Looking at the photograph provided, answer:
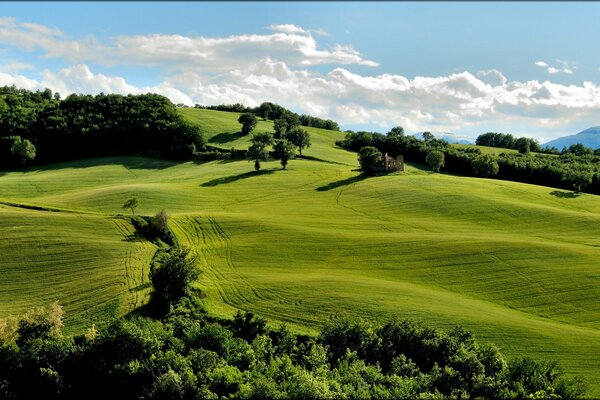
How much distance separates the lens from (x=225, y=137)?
16538 cm

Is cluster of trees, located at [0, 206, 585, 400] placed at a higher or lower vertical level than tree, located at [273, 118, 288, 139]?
lower

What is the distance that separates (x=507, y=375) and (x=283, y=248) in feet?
126

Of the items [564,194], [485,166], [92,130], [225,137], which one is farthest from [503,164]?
[92,130]

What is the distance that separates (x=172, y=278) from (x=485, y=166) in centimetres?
10973

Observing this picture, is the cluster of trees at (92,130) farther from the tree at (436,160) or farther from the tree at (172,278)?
the tree at (172,278)

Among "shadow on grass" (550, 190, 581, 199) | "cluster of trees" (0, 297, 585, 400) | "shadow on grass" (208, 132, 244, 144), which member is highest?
"shadow on grass" (208, 132, 244, 144)

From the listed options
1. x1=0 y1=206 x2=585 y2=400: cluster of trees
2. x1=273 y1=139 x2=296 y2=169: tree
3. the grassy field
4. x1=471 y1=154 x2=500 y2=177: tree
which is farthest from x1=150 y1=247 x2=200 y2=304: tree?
x1=471 y1=154 x2=500 y2=177: tree

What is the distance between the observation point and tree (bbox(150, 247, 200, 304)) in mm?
53531

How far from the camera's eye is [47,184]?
4483 inches

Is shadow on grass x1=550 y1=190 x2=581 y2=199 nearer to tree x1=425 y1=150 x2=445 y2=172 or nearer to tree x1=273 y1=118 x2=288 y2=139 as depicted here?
tree x1=425 y1=150 x2=445 y2=172

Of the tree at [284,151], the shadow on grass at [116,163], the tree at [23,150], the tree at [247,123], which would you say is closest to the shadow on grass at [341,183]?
the tree at [284,151]

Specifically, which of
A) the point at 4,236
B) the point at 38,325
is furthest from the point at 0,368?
the point at 4,236

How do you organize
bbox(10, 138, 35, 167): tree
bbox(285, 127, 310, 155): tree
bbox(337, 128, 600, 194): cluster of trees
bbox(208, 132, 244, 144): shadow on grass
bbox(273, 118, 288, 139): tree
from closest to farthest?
bbox(337, 128, 600, 194): cluster of trees → bbox(10, 138, 35, 167): tree → bbox(285, 127, 310, 155): tree → bbox(208, 132, 244, 144): shadow on grass → bbox(273, 118, 288, 139): tree

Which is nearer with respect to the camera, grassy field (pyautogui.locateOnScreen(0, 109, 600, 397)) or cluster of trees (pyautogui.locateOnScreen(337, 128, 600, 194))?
grassy field (pyautogui.locateOnScreen(0, 109, 600, 397))
